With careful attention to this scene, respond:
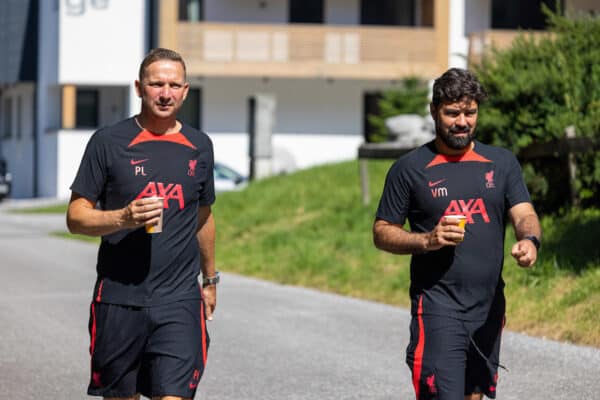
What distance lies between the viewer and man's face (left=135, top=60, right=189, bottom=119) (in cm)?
588

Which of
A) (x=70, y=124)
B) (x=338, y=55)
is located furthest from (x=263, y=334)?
(x=70, y=124)

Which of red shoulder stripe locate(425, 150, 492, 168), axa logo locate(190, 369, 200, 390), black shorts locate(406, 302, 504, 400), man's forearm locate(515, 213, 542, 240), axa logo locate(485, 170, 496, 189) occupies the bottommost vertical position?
axa logo locate(190, 369, 200, 390)

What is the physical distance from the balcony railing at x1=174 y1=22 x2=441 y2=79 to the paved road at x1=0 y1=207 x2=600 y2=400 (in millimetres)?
25050

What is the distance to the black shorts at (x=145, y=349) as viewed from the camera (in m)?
5.84

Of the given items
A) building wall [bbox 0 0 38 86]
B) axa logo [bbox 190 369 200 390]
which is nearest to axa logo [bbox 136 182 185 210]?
axa logo [bbox 190 369 200 390]

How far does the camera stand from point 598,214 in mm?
14648

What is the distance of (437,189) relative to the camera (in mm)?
5824

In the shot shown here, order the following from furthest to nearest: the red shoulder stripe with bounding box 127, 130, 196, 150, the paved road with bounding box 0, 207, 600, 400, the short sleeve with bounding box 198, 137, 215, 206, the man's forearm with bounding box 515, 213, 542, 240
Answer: the paved road with bounding box 0, 207, 600, 400, the short sleeve with bounding box 198, 137, 215, 206, the red shoulder stripe with bounding box 127, 130, 196, 150, the man's forearm with bounding box 515, 213, 542, 240

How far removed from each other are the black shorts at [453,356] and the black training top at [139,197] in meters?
1.05

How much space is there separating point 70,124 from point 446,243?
39658 mm

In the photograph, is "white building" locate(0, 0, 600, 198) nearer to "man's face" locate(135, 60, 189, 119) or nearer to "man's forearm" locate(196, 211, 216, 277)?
"man's forearm" locate(196, 211, 216, 277)

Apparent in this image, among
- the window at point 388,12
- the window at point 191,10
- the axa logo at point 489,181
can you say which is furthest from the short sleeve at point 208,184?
the window at point 388,12

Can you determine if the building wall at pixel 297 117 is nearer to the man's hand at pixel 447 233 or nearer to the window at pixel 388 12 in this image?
the window at pixel 388 12

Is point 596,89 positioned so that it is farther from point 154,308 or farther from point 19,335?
point 154,308
